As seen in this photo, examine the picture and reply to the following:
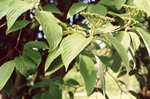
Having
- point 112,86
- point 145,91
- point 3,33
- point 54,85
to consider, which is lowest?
point 112,86

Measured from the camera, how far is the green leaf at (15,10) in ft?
2.52

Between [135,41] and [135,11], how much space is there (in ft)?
0.28

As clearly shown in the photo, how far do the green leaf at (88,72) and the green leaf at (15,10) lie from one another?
0.22 metres

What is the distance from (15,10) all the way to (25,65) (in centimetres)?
23

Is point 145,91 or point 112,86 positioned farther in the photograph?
point 112,86

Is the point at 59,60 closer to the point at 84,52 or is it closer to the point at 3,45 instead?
the point at 84,52

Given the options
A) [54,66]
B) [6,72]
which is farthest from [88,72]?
[6,72]

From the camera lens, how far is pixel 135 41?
951 mm

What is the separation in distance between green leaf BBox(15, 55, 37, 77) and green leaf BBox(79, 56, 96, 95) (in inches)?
6.4

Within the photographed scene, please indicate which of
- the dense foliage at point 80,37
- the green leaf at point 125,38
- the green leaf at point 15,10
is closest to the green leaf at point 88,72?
the dense foliage at point 80,37

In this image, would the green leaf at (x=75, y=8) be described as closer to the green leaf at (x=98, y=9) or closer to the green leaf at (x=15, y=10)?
the green leaf at (x=98, y=9)

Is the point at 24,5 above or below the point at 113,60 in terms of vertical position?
above

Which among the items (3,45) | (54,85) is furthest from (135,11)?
(3,45)

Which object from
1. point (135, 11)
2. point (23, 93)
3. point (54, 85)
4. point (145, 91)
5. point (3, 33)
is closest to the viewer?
point (135, 11)
